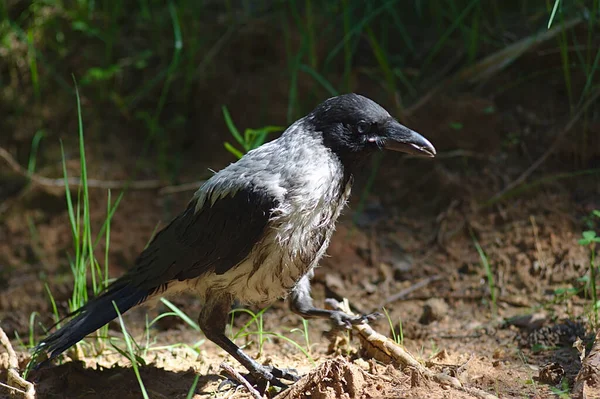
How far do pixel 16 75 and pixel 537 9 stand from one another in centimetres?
434

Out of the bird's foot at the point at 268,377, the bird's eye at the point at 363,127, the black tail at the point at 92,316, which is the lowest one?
the bird's foot at the point at 268,377

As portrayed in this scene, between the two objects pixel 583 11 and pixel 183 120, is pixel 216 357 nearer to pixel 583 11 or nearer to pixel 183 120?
pixel 183 120

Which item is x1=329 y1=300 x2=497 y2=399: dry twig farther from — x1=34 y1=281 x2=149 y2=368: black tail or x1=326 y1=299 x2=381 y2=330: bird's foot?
x1=34 y1=281 x2=149 y2=368: black tail

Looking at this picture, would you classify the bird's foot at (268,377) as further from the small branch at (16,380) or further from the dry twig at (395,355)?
the small branch at (16,380)

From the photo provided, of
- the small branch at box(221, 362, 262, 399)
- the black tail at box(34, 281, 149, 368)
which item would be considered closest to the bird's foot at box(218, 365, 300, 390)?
the small branch at box(221, 362, 262, 399)

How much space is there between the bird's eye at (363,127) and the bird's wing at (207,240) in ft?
1.70

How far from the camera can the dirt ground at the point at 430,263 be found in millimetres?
3232

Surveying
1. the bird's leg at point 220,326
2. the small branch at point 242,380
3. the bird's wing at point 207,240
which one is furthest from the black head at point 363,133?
the small branch at point 242,380

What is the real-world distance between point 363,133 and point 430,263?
165 centimetres

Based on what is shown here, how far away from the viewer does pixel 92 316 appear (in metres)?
3.25

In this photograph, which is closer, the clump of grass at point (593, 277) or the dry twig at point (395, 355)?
the dry twig at point (395, 355)

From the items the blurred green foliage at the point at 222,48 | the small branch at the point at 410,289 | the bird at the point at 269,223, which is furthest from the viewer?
the blurred green foliage at the point at 222,48

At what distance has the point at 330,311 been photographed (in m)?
3.30

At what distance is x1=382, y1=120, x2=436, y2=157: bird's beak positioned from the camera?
10.3ft
